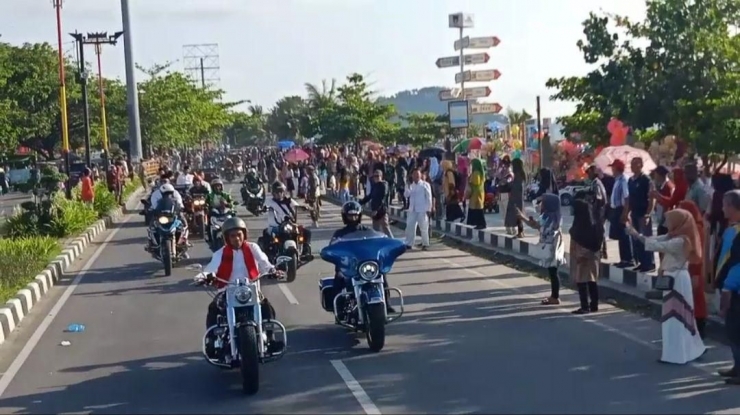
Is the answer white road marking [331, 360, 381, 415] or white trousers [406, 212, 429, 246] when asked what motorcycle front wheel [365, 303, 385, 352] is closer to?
white road marking [331, 360, 381, 415]

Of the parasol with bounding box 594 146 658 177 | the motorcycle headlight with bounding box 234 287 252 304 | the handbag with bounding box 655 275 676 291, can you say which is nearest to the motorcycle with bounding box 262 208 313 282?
the parasol with bounding box 594 146 658 177

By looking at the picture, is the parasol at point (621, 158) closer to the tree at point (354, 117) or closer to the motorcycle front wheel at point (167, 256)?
the motorcycle front wheel at point (167, 256)

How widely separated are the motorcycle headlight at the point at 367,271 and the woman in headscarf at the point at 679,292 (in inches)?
100

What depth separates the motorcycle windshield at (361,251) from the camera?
989cm

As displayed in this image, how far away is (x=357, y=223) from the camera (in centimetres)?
1062

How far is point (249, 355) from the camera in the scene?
321 inches

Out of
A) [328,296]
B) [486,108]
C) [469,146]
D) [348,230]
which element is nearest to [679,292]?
[348,230]

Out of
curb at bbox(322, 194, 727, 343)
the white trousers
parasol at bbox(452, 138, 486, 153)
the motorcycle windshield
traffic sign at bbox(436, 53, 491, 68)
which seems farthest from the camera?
traffic sign at bbox(436, 53, 491, 68)

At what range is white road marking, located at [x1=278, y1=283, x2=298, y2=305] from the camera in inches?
535

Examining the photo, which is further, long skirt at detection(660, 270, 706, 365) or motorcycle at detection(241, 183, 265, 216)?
motorcycle at detection(241, 183, 265, 216)

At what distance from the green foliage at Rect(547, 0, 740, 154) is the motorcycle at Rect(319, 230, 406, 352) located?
7987 millimetres

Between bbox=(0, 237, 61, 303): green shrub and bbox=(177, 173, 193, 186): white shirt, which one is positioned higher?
bbox=(177, 173, 193, 186): white shirt

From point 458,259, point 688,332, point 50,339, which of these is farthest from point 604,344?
point 458,259

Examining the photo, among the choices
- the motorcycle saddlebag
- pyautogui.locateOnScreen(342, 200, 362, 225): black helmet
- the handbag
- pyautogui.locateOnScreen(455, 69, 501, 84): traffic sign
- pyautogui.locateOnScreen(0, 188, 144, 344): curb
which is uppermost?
pyautogui.locateOnScreen(455, 69, 501, 84): traffic sign
